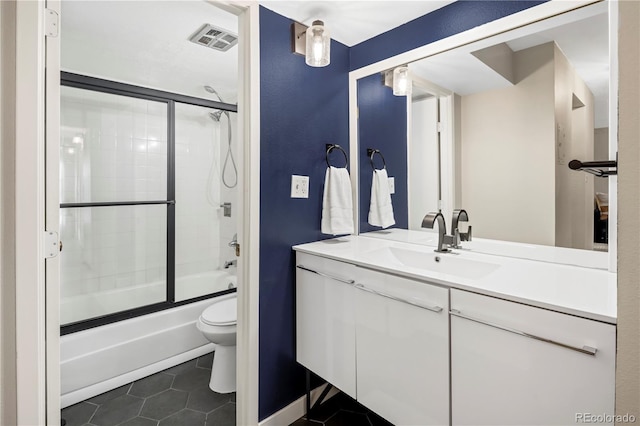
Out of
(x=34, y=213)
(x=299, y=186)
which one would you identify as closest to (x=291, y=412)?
(x=299, y=186)

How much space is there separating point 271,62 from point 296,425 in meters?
1.91

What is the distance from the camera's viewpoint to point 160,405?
183cm

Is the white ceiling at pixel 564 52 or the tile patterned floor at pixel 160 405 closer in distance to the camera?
the white ceiling at pixel 564 52

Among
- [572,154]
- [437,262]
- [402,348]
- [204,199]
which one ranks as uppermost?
[572,154]

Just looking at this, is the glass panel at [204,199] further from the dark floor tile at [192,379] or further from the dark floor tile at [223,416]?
the dark floor tile at [223,416]

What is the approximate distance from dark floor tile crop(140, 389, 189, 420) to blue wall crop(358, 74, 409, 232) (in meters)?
1.49

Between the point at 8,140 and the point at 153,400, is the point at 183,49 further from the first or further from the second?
the point at 153,400

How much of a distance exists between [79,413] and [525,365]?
218 cm

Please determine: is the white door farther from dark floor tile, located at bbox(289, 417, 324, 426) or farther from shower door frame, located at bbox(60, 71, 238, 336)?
shower door frame, located at bbox(60, 71, 238, 336)

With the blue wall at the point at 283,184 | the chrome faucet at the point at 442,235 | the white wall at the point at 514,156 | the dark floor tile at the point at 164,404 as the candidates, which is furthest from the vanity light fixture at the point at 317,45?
the dark floor tile at the point at 164,404

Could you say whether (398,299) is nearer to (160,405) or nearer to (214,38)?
(160,405)

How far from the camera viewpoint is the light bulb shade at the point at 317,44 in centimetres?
165

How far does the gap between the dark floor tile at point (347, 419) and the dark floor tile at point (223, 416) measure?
0.51 metres

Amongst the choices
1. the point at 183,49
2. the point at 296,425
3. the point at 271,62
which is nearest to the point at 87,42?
the point at 183,49
